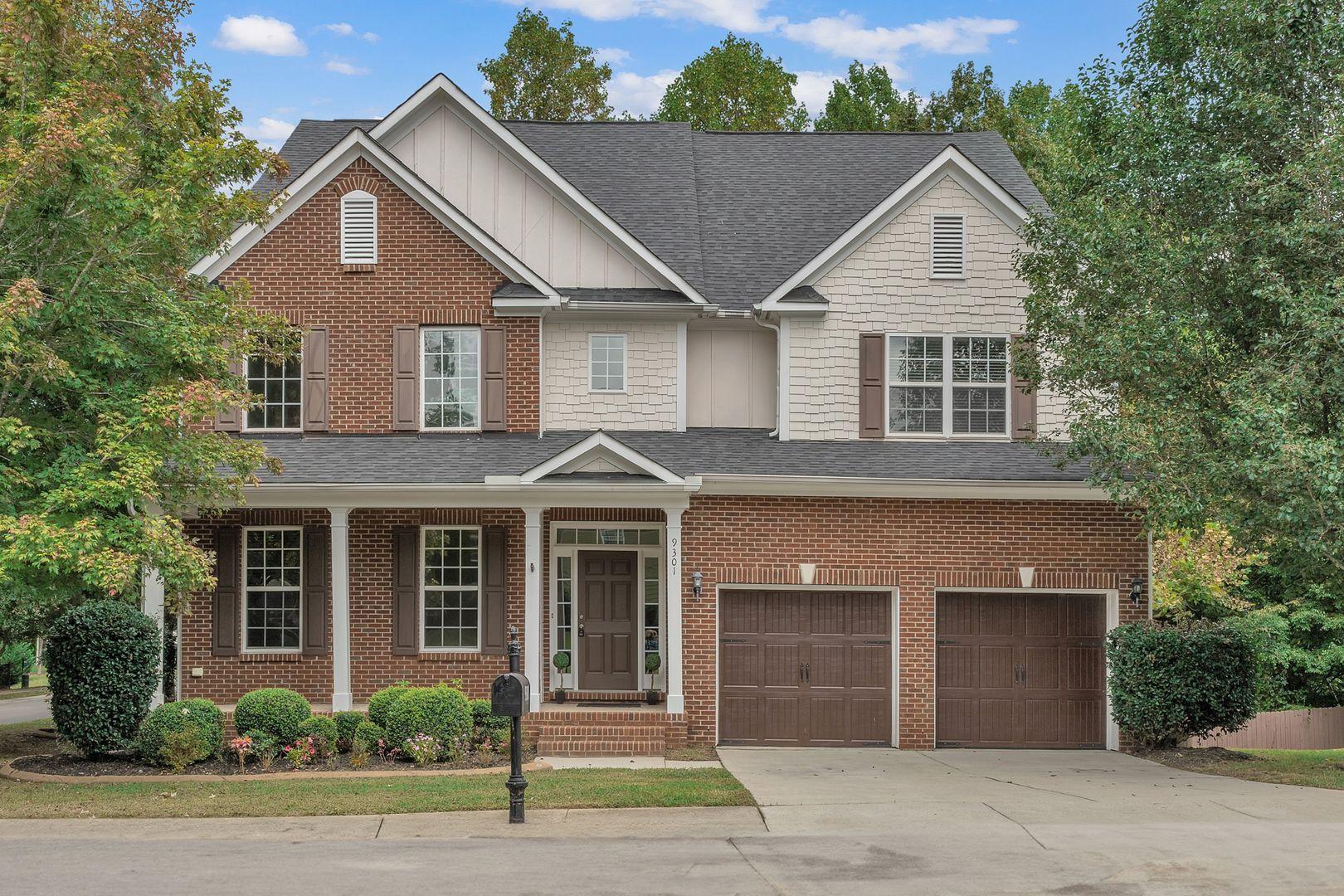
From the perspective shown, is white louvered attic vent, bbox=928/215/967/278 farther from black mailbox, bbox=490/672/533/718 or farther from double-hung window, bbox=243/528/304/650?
double-hung window, bbox=243/528/304/650

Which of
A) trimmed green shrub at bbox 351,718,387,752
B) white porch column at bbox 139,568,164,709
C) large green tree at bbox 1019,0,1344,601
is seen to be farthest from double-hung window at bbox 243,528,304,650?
large green tree at bbox 1019,0,1344,601

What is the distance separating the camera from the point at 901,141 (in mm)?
23781

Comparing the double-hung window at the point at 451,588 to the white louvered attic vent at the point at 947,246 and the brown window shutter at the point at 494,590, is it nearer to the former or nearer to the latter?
the brown window shutter at the point at 494,590

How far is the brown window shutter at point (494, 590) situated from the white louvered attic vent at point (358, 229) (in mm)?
4426

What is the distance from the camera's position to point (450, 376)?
1912cm

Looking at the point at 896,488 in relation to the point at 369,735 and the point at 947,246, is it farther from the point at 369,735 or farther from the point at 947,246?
the point at 369,735

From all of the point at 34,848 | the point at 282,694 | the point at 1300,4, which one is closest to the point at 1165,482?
the point at 1300,4

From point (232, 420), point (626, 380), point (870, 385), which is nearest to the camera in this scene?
point (232, 420)

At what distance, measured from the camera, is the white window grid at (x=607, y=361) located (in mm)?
19578

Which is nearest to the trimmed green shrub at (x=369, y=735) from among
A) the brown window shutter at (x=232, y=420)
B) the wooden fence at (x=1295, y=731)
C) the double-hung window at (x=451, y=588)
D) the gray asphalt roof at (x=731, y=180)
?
the double-hung window at (x=451, y=588)

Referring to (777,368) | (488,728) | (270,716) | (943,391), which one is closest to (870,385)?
(943,391)

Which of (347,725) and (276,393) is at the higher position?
(276,393)

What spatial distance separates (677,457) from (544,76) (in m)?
24.4

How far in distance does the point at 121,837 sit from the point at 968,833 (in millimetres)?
7882
